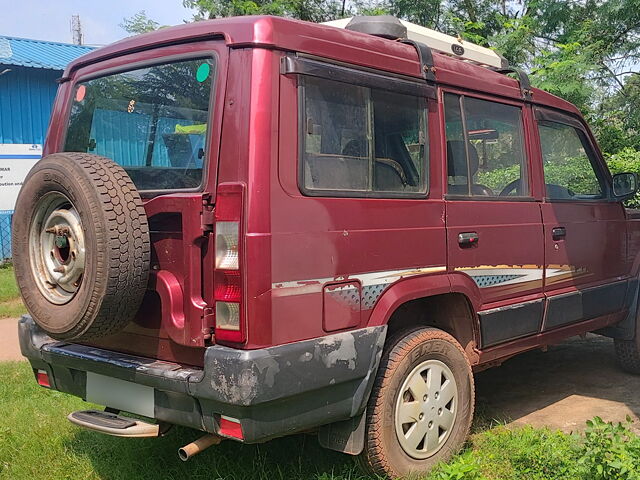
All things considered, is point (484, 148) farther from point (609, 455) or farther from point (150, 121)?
point (150, 121)

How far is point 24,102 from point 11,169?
1373 millimetres

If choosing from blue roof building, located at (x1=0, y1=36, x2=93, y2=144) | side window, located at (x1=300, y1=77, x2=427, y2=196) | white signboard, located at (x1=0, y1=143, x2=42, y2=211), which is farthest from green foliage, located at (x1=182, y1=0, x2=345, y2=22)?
side window, located at (x1=300, y1=77, x2=427, y2=196)

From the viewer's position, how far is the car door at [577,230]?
429 centimetres

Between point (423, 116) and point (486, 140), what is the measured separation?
2.22 feet

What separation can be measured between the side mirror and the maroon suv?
4.63ft

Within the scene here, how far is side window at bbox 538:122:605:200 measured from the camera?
4363 mm

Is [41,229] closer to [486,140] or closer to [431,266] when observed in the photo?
[431,266]

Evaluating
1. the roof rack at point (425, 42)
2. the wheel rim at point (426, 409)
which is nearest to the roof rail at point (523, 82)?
the roof rack at point (425, 42)

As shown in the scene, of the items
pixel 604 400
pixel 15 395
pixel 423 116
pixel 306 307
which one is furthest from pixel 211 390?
pixel 604 400

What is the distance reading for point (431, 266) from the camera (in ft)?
11.0

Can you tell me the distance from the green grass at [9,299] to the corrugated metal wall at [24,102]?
2.82m

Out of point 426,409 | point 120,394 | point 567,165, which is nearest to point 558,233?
point 567,165

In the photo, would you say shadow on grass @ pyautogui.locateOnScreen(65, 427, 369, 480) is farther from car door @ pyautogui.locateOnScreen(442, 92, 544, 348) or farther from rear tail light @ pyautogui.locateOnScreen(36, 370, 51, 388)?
car door @ pyautogui.locateOnScreen(442, 92, 544, 348)

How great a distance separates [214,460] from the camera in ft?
11.3
